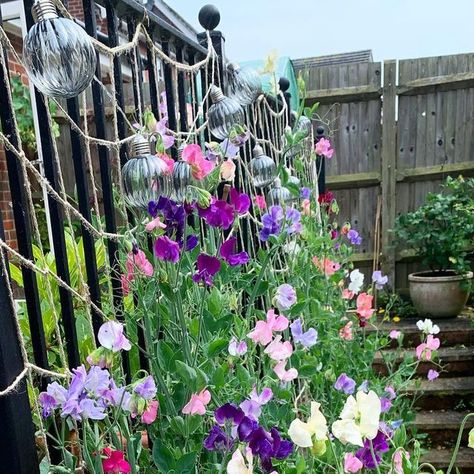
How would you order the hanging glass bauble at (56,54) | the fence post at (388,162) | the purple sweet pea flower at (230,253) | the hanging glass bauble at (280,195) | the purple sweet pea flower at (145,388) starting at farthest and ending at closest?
1. the fence post at (388,162)
2. the hanging glass bauble at (280,195)
3. the purple sweet pea flower at (230,253)
4. the purple sweet pea flower at (145,388)
5. the hanging glass bauble at (56,54)

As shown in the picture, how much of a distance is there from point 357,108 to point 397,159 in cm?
49

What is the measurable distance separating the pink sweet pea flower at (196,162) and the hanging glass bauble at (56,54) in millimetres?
151

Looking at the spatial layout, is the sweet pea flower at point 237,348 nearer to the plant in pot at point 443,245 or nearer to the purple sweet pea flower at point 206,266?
the purple sweet pea flower at point 206,266

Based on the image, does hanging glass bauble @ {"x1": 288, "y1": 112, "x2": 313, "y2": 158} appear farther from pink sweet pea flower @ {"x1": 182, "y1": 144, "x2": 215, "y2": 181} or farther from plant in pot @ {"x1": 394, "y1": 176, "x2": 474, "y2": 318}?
plant in pot @ {"x1": 394, "y1": 176, "x2": 474, "y2": 318}

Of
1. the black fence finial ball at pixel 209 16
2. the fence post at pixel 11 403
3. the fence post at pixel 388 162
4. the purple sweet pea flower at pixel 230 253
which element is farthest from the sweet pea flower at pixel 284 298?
the fence post at pixel 388 162

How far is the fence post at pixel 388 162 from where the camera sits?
356 centimetres

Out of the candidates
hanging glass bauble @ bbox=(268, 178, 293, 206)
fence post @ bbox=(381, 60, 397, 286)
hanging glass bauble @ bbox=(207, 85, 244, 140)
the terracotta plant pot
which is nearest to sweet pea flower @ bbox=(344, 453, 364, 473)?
hanging glass bauble @ bbox=(207, 85, 244, 140)

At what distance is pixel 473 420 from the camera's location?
2.60 metres

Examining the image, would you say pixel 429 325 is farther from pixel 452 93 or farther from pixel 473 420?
A: pixel 452 93

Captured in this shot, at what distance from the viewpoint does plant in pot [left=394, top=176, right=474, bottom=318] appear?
3.18 metres

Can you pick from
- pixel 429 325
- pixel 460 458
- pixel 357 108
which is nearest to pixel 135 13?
pixel 429 325

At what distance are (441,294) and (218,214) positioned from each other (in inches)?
115

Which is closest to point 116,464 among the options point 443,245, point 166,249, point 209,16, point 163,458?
point 163,458

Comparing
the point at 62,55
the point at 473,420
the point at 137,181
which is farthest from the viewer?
the point at 473,420
